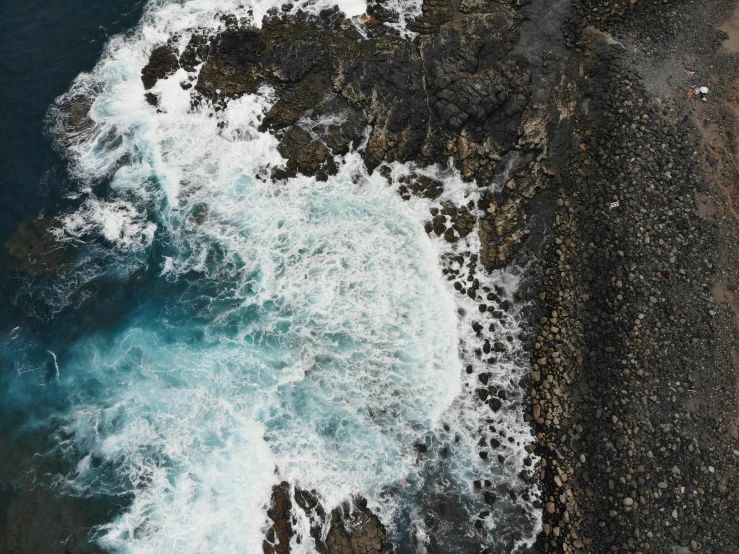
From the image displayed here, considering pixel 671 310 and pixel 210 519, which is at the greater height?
pixel 671 310

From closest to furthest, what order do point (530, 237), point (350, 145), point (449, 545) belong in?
point (449, 545) → point (530, 237) → point (350, 145)

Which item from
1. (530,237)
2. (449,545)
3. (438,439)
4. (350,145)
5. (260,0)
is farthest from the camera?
(260,0)

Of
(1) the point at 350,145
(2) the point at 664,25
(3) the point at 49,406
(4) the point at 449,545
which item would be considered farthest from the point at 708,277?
(3) the point at 49,406

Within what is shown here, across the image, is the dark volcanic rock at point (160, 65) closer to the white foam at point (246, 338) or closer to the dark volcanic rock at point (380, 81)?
the dark volcanic rock at point (380, 81)

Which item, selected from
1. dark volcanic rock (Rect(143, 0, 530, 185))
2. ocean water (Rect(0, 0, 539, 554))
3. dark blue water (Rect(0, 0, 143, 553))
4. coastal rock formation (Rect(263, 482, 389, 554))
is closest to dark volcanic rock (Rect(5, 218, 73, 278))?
dark blue water (Rect(0, 0, 143, 553))

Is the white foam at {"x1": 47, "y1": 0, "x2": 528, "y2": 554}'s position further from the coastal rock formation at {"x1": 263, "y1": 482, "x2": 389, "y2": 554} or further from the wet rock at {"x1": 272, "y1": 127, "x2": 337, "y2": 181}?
the wet rock at {"x1": 272, "y1": 127, "x2": 337, "y2": 181}

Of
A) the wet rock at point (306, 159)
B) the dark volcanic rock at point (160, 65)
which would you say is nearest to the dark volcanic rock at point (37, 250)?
the dark volcanic rock at point (160, 65)

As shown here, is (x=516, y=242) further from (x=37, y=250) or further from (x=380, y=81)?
(x=37, y=250)

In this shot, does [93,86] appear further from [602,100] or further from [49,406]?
[602,100]
